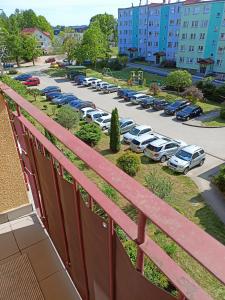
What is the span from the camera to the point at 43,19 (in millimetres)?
79438

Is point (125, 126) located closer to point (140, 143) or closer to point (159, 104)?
point (140, 143)

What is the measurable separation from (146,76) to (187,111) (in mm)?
19575

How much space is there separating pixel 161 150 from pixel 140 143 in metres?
1.85

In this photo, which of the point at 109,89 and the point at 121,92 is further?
the point at 109,89

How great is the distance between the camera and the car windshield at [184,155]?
52.7 ft

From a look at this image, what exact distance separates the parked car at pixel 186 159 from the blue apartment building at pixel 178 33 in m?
29.5

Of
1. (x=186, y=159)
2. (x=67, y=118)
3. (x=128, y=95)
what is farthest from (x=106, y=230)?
(x=128, y=95)

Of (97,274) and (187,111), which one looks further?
(187,111)

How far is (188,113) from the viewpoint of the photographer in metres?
25.1

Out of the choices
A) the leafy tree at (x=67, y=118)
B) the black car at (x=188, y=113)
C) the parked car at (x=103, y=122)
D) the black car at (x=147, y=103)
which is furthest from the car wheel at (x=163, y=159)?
the black car at (x=147, y=103)

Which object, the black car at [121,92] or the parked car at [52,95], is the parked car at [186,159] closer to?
the black car at [121,92]

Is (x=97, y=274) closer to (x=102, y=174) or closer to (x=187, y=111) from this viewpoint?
(x=102, y=174)

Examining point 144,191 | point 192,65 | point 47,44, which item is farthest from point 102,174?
point 47,44

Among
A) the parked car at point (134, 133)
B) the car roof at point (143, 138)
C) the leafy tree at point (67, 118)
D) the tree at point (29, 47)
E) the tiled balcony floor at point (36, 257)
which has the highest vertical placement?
the tiled balcony floor at point (36, 257)
